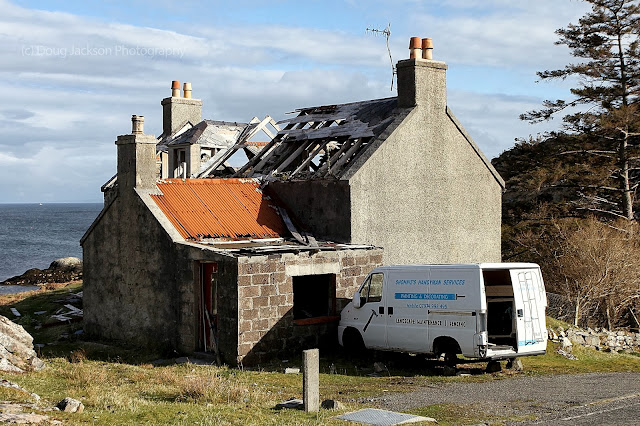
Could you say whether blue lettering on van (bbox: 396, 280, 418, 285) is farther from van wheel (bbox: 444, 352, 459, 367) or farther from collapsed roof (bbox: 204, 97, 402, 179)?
collapsed roof (bbox: 204, 97, 402, 179)

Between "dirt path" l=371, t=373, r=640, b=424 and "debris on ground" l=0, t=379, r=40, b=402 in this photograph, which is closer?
"debris on ground" l=0, t=379, r=40, b=402

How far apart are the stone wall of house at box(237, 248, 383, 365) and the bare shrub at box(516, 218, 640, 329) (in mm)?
10038

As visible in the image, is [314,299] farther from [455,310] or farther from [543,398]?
[543,398]

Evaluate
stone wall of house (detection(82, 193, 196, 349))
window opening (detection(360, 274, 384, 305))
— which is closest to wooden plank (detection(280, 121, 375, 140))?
window opening (detection(360, 274, 384, 305))

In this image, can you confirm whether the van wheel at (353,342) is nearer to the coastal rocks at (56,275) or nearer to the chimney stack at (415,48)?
the chimney stack at (415,48)

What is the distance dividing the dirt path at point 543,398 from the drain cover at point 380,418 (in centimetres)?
70

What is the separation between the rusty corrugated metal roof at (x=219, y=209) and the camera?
20.2 metres

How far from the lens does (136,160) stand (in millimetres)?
20438

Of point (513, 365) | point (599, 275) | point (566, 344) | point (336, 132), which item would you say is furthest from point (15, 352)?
point (599, 275)

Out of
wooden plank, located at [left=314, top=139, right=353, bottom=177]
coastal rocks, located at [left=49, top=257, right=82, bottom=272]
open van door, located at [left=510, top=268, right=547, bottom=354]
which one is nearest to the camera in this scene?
open van door, located at [left=510, top=268, right=547, bottom=354]

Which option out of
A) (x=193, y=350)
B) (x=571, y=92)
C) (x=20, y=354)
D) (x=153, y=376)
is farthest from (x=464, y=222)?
(x=571, y=92)

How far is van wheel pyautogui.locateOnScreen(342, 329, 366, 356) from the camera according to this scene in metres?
17.8

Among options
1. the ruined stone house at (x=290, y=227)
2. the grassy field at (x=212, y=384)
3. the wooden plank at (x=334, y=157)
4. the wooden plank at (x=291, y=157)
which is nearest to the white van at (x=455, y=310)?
the grassy field at (x=212, y=384)

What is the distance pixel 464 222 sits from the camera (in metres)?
23.2
